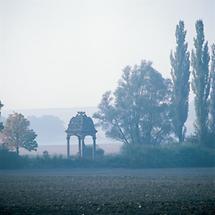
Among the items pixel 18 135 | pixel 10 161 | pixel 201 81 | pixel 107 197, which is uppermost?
pixel 201 81

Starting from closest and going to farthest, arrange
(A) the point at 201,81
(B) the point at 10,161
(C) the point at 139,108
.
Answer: (B) the point at 10,161, (A) the point at 201,81, (C) the point at 139,108

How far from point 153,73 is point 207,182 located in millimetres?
32782

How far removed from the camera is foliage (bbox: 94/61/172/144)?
201ft

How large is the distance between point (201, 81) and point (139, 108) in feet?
28.5

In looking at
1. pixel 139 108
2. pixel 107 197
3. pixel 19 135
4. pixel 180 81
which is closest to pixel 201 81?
pixel 180 81

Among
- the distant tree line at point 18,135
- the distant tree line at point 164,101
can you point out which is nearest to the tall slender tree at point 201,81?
the distant tree line at point 164,101

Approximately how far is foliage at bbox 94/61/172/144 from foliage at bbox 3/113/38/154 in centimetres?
884

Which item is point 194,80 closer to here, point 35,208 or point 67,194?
point 67,194

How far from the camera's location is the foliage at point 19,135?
58656 millimetres

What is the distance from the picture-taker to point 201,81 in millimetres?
57750

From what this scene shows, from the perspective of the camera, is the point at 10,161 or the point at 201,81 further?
the point at 201,81

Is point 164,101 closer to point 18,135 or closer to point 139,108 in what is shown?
point 139,108

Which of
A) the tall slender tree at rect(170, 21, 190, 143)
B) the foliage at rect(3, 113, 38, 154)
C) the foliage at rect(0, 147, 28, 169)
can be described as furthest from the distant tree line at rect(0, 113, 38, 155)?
the tall slender tree at rect(170, 21, 190, 143)

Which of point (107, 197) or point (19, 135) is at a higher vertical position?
point (19, 135)
